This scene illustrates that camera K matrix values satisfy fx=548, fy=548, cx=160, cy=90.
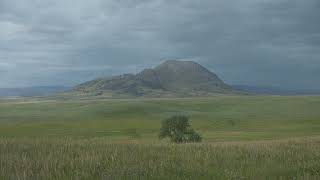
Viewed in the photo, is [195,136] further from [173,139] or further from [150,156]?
[150,156]

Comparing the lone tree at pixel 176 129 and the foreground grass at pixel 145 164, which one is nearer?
the foreground grass at pixel 145 164

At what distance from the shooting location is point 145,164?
41.1 ft

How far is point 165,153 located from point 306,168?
413cm

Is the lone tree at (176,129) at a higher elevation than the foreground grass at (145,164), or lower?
lower

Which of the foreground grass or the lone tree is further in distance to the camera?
the lone tree

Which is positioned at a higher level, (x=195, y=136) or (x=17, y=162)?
(x=17, y=162)

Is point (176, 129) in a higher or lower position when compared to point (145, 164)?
lower

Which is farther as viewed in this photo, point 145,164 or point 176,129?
point 176,129

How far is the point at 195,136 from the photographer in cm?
6419

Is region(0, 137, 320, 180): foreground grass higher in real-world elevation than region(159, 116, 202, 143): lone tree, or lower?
higher

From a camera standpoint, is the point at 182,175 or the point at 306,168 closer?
the point at 182,175

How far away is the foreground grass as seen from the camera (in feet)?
36.3

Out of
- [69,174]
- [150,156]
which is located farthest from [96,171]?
[150,156]

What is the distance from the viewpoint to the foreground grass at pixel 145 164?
11.1 metres
